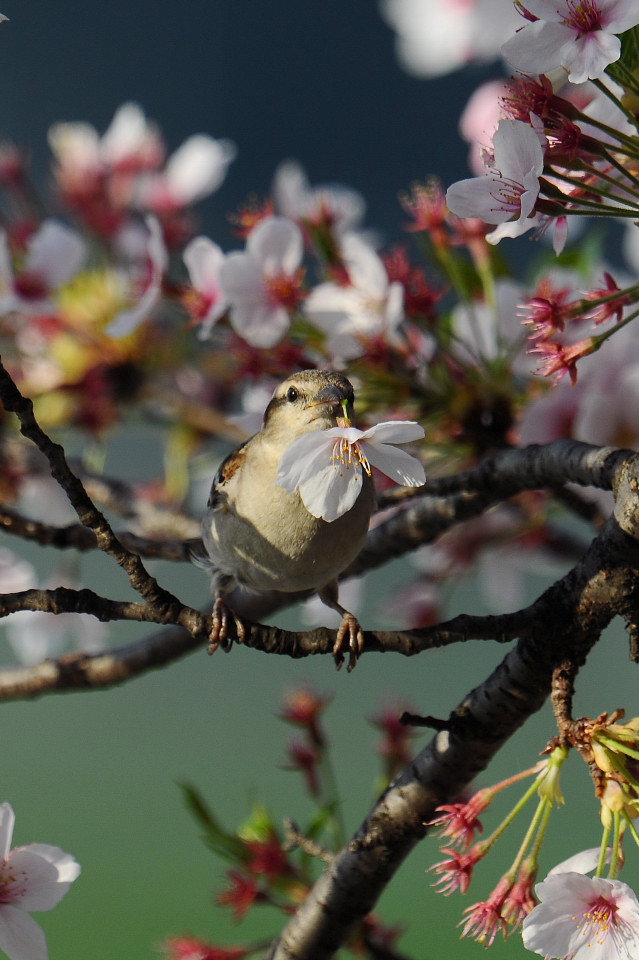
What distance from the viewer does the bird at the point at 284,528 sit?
37.0 inches

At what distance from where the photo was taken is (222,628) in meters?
0.88

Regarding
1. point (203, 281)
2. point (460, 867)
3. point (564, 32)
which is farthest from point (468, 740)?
point (203, 281)

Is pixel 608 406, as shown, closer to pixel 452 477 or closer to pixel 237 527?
pixel 452 477

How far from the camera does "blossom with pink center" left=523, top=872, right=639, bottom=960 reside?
0.76 meters

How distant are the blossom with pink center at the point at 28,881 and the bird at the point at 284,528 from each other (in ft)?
0.84

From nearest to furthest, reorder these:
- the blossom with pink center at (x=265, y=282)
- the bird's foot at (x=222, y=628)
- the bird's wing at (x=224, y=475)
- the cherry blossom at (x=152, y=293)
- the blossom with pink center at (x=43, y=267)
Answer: the bird's foot at (x=222, y=628)
the bird's wing at (x=224, y=475)
the blossom with pink center at (x=265, y=282)
the cherry blossom at (x=152, y=293)
the blossom with pink center at (x=43, y=267)

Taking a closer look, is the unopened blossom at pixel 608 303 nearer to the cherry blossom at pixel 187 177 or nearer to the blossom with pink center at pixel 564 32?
the blossom with pink center at pixel 564 32

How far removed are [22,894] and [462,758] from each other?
45cm

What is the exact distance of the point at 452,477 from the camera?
1.16m

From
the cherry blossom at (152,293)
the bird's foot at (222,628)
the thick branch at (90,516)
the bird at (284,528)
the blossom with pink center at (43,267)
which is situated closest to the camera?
the thick branch at (90,516)

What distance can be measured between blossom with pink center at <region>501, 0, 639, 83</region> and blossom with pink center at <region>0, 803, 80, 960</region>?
81 centimetres

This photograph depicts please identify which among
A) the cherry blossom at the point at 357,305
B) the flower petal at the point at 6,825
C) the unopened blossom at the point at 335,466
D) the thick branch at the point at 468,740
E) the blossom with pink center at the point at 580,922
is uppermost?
the cherry blossom at the point at 357,305

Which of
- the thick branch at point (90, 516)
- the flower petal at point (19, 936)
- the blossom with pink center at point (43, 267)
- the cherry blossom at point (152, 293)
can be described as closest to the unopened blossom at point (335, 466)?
the thick branch at point (90, 516)

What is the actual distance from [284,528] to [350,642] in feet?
0.49
